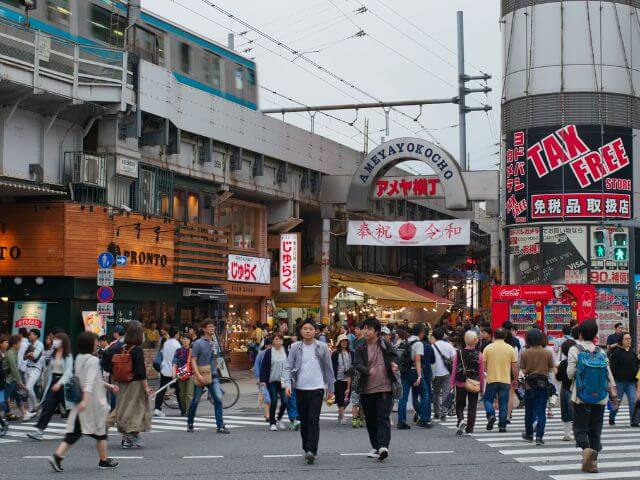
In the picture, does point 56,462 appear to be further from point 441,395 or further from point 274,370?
point 441,395

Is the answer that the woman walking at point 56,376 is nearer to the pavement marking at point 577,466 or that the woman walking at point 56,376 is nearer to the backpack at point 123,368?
the backpack at point 123,368

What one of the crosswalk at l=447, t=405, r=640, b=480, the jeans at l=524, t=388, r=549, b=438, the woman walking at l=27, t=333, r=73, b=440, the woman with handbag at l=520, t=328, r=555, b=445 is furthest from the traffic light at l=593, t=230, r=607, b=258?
the woman walking at l=27, t=333, r=73, b=440

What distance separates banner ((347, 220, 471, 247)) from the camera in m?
34.3

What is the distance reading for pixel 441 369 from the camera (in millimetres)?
18312

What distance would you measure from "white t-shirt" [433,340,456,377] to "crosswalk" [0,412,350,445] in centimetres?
254

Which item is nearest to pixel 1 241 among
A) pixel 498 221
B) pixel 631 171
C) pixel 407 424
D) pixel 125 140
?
pixel 125 140

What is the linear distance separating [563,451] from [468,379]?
8.24ft

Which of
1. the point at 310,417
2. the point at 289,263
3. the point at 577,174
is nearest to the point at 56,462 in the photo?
the point at 310,417

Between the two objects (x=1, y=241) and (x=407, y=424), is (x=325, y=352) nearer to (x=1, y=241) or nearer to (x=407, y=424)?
(x=407, y=424)

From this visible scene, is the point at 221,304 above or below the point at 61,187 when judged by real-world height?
below

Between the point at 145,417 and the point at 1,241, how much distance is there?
1404 centimetres

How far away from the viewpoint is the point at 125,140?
90.8 feet

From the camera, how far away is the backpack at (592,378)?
11.8 m

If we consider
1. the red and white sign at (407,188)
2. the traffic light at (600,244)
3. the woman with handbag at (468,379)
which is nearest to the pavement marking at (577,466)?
the woman with handbag at (468,379)
